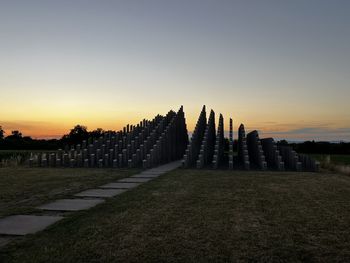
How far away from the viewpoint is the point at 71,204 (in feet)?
23.4

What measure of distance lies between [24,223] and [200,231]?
9.22ft

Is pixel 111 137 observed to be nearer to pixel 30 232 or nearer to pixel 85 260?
pixel 30 232

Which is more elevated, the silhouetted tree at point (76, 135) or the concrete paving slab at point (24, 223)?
the silhouetted tree at point (76, 135)

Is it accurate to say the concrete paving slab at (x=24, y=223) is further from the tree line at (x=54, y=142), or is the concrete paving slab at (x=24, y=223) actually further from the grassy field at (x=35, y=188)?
the tree line at (x=54, y=142)

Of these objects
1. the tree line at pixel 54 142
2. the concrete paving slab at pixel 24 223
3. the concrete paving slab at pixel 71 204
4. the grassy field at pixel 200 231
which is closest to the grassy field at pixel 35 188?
the concrete paving slab at pixel 71 204

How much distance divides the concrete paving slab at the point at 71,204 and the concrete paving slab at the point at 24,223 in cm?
69

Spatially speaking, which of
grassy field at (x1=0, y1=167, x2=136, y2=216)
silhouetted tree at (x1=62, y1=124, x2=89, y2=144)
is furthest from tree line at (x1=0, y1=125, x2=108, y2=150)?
grassy field at (x1=0, y1=167, x2=136, y2=216)

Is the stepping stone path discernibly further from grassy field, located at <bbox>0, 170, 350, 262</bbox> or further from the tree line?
the tree line

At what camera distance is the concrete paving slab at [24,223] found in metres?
5.11

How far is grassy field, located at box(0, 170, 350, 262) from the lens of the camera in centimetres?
413

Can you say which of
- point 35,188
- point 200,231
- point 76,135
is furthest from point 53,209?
point 76,135

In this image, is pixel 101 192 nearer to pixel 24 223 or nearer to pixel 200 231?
pixel 24 223

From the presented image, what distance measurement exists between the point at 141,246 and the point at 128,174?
844 centimetres

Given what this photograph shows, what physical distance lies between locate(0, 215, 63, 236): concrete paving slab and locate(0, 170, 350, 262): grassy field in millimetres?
255
